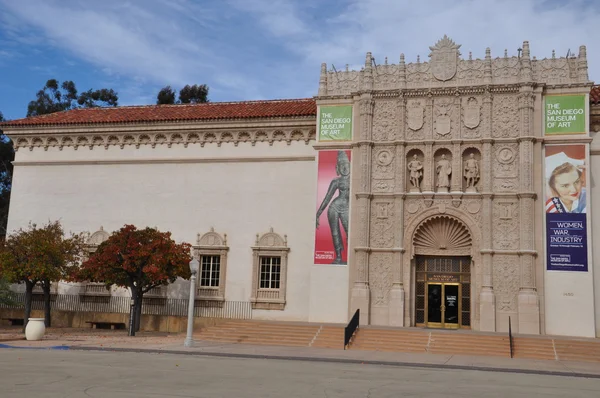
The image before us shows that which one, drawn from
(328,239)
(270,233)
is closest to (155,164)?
(270,233)

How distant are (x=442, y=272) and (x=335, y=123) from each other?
804cm

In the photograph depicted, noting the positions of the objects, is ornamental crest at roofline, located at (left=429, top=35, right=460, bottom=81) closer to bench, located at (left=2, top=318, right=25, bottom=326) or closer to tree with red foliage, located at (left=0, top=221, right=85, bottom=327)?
tree with red foliage, located at (left=0, top=221, right=85, bottom=327)

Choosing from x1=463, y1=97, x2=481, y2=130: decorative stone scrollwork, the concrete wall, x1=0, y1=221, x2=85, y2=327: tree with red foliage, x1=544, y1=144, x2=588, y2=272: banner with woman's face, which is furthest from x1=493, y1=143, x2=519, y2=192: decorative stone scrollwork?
x1=0, y1=221, x2=85, y2=327: tree with red foliage

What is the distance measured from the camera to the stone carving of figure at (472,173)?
84.7 feet

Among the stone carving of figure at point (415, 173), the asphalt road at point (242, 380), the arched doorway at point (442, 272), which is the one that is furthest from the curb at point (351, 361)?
the stone carving of figure at point (415, 173)

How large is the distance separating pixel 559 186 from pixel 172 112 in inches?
740

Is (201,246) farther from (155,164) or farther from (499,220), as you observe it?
(499,220)

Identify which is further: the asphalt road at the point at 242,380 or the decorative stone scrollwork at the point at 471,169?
the decorative stone scrollwork at the point at 471,169

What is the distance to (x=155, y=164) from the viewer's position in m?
30.6

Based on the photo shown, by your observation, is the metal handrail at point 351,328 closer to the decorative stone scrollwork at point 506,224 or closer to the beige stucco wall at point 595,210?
the decorative stone scrollwork at point 506,224

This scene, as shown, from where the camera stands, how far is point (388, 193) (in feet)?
87.0

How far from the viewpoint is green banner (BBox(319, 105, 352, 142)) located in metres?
27.6

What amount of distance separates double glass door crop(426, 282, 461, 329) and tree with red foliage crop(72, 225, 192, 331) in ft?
33.9

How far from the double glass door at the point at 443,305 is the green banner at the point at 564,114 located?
25.0ft
